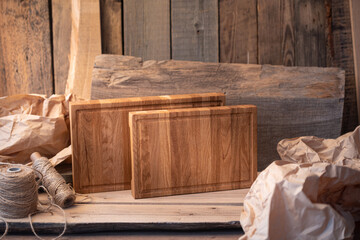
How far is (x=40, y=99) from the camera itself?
162 cm

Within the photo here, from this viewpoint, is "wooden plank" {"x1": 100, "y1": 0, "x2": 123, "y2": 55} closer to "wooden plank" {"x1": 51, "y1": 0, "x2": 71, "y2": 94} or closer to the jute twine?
"wooden plank" {"x1": 51, "y1": 0, "x2": 71, "y2": 94}

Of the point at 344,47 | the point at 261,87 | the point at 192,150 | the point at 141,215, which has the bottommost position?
the point at 141,215

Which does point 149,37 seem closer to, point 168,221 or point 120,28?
point 120,28

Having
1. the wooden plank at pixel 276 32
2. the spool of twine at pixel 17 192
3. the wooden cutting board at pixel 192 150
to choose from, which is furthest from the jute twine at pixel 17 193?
the wooden plank at pixel 276 32

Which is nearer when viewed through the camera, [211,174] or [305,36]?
[211,174]

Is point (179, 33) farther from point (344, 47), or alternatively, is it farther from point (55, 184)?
point (55, 184)

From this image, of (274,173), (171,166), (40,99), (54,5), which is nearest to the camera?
(274,173)

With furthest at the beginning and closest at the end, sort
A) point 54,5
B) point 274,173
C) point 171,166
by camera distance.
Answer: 1. point 54,5
2. point 171,166
3. point 274,173

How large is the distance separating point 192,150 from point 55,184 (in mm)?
428

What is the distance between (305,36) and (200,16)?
1.43 feet

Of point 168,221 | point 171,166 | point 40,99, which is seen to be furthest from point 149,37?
point 168,221

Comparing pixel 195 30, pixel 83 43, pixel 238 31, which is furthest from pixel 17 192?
pixel 238 31

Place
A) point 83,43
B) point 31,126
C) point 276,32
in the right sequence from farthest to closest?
point 276,32, point 83,43, point 31,126

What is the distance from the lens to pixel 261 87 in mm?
1738
